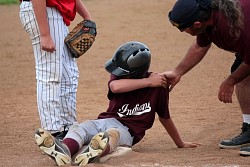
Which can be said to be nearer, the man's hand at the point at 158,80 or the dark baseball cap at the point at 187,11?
the dark baseball cap at the point at 187,11

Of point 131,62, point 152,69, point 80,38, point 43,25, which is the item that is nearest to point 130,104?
point 131,62

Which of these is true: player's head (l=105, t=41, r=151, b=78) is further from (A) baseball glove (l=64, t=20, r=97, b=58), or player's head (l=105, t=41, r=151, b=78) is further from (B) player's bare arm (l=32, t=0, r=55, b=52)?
(B) player's bare arm (l=32, t=0, r=55, b=52)

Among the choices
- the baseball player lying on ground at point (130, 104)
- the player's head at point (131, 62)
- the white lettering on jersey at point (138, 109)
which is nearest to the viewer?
the baseball player lying on ground at point (130, 104)

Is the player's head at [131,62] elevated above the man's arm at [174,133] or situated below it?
above

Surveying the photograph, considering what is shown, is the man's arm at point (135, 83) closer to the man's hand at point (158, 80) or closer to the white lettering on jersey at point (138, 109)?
the man's hand at point (158, 80)

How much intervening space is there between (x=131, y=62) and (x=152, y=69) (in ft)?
13.0

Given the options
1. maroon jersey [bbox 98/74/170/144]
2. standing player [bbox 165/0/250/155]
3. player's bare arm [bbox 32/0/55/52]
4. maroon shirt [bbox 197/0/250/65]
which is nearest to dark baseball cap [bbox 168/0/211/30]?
standing player [bbox 165/0/250/155]

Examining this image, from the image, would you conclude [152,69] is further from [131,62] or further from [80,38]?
[131,62]

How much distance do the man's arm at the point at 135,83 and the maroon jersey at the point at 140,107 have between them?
9cm

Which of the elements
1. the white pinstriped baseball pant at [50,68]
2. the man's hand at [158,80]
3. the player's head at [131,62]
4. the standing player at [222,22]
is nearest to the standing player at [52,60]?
the white pinstriped baseball pant at [50,68]

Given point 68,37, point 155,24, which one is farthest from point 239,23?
point 155,24

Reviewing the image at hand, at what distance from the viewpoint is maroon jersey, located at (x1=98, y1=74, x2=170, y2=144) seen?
5789 mm

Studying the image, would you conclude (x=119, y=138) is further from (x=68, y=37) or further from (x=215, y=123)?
(x=215, y=123)

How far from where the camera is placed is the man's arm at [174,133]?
229 inches
